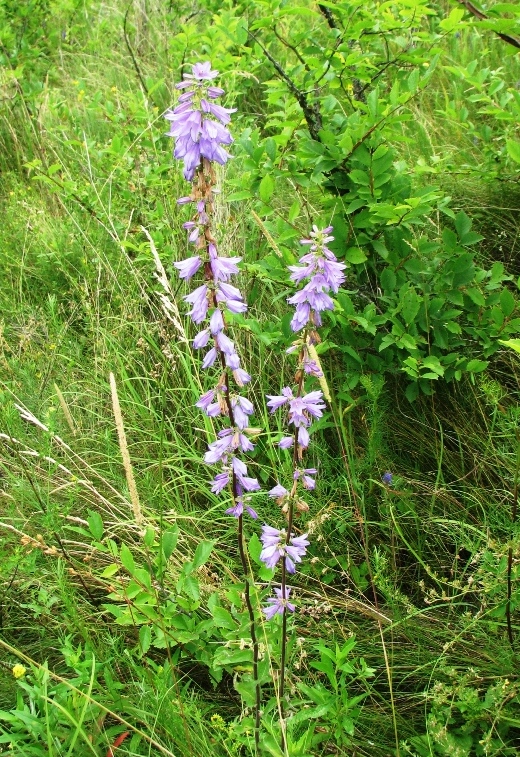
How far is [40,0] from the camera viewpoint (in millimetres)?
A: 5449

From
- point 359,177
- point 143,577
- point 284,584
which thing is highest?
point 359,177

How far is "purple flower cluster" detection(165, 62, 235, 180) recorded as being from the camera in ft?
4.72

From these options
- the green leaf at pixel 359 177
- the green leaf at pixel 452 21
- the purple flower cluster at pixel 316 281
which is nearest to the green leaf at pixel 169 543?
the purple flower cluster at pixel 316 281

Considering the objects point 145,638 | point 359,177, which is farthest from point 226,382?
point 359,177

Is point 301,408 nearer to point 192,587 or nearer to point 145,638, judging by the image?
point 192,587

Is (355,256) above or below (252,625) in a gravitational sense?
above

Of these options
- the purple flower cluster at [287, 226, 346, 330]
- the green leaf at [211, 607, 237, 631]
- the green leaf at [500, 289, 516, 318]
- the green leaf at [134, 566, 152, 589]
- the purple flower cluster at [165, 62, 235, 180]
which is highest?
the purple flower cluster at [165, 62, 235, 180]

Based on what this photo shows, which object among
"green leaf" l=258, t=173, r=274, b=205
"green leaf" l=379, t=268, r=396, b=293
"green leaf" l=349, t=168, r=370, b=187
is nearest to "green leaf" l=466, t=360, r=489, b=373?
"green leaf" l=379, t=268, r=396, b=293

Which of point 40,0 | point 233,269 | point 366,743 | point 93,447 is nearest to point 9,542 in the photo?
point 93,447

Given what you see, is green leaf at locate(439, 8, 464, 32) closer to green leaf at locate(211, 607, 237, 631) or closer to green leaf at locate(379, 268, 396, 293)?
green leaf at locate(379, 268, 396, 293)

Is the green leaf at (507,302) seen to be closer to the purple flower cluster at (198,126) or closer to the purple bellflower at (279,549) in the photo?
the purple bellflower at (279,549)

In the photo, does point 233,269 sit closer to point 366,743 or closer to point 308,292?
point 308,292

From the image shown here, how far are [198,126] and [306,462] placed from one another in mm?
1695

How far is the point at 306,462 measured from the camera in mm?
2836
